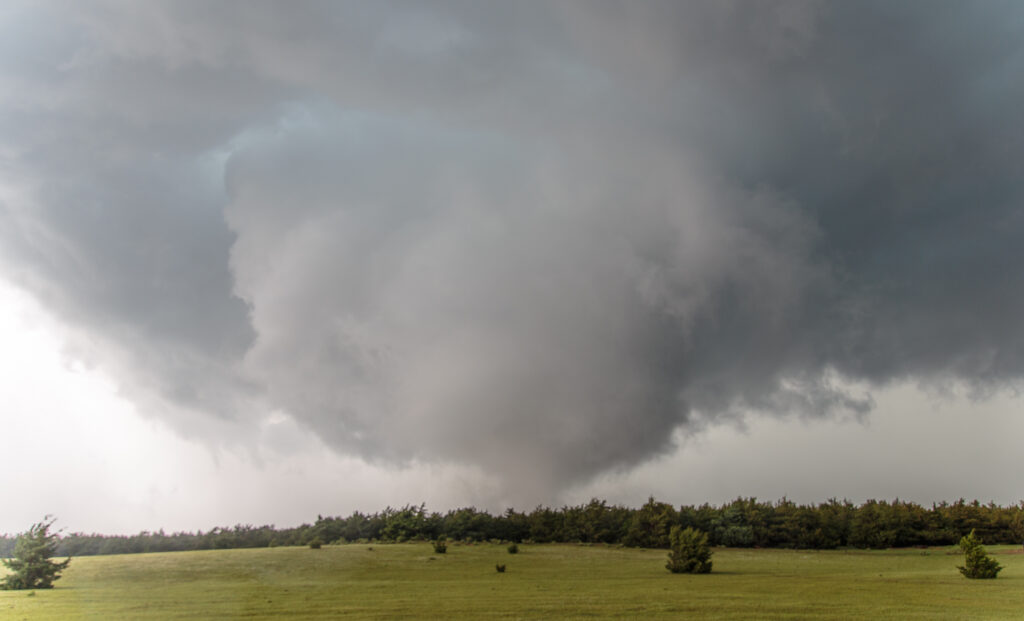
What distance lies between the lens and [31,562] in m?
48.4

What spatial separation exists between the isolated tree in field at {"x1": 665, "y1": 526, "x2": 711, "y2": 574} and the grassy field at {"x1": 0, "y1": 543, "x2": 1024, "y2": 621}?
5.64ft

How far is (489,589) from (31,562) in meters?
35.6

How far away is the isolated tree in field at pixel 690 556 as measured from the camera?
5753 cm

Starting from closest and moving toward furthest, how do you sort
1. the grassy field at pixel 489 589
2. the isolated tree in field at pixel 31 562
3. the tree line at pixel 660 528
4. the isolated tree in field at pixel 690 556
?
1. the grassy field at pixel 489 589
2. the isolated tree in field at pixel 31 562
3. the isolated tree in field at pixel 690 556
4. the tree line at pixel 660 528

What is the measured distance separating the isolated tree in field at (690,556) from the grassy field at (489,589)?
1.72m

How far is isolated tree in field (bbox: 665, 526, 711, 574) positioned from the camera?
189 ft

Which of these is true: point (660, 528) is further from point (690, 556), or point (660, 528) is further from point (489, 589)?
point (489, 589)

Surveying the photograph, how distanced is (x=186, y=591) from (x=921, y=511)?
104 metres

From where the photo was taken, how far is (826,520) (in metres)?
98.2

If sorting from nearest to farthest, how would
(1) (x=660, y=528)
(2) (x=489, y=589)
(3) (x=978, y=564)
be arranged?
(2) (x=489, y=589)
(3) (x=978, y=564)
(1) (x=660, y=528)

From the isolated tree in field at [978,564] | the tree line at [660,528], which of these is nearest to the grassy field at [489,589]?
the isolated tree in field at [978,564]

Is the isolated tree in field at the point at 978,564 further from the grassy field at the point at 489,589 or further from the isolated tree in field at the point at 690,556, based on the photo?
the isolated tree in field at the point at 690,556

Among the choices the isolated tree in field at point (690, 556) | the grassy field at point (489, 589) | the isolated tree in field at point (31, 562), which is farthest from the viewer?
the isolated tree in field at point (690, 556)

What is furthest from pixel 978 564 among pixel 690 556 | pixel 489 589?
pixel 489 589
